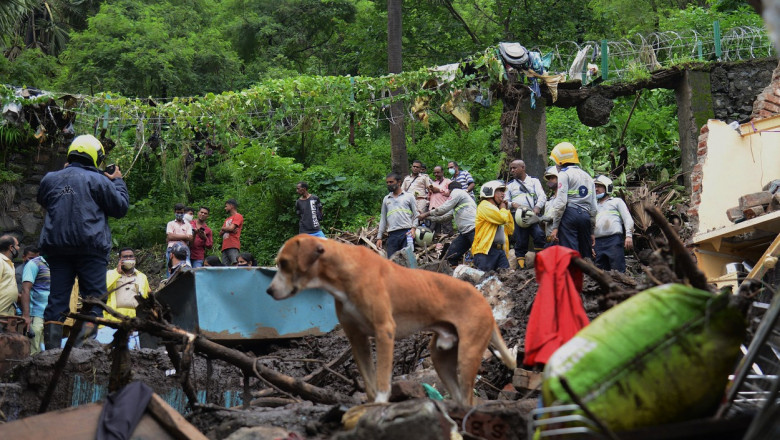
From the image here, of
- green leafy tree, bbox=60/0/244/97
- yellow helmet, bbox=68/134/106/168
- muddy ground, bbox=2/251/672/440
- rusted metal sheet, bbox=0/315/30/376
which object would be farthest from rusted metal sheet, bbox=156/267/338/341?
green leafy tree, bbox=60/0/244/97

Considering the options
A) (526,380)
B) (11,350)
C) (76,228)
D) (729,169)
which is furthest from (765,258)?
(11,350)

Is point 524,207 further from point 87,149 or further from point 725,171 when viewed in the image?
point 87,149

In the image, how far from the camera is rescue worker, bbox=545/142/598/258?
Answer: 11.2 metres

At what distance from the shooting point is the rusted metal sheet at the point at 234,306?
359 inches

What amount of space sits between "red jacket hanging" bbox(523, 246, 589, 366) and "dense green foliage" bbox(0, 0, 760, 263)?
1263cm

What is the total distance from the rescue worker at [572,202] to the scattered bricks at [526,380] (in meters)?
5.01

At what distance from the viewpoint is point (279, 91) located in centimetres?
1781

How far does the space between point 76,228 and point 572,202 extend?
6.46 m

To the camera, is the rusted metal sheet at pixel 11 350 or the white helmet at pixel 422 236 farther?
the white helmet at pixel 422 236

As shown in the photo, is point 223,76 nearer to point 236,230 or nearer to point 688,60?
point 236,230

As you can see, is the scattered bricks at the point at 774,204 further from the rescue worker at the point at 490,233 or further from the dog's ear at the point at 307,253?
the dog's ear at the point at 307,253

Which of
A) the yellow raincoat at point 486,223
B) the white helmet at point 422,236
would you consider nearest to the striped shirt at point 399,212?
the white helmet at point 422,236

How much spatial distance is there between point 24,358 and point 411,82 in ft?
37.3

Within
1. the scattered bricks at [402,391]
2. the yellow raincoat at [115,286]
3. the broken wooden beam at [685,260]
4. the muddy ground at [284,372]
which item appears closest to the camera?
the broken wooden beam at [685,260]
